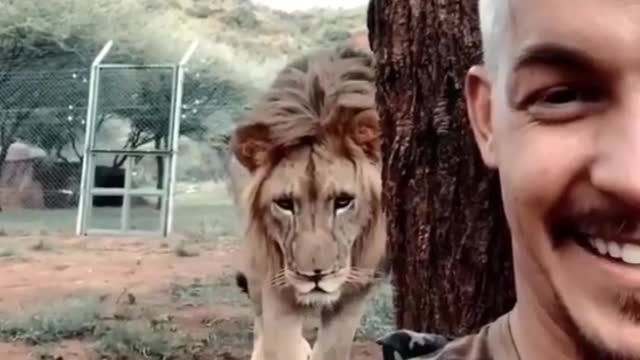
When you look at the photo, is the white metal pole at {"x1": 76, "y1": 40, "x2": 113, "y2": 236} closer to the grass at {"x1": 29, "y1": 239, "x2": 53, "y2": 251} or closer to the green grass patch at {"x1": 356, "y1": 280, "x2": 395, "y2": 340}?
the grass at {"x1": 29, "y1": 239, "x2": 53, "y2": 251}

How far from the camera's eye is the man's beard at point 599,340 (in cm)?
52

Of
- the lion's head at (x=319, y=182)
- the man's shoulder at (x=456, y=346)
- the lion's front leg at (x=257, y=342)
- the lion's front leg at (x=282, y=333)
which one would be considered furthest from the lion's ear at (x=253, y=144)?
the man's shoulder at (x=456, y=346)

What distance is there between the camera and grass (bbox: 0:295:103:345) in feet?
11.0

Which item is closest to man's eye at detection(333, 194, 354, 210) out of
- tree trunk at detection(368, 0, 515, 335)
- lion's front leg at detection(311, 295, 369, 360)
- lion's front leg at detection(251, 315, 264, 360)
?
lion's front leg at detection(311, 295, 369, 360)

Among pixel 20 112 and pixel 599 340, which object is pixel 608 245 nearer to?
pixel 599 340

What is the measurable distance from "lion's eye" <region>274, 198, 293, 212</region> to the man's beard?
2.31 metres

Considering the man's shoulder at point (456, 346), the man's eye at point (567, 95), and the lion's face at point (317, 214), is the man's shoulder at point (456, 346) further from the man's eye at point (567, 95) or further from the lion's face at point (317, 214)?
the lion's face at point (317, 214)

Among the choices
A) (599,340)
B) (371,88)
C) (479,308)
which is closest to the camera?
(599,340)

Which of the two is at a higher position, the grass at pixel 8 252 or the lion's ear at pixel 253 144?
the lion's ear at pixel 253 144

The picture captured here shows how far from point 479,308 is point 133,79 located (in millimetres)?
2409

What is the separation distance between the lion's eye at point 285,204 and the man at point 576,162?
7.51 ft

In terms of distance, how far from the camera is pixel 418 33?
1276mm

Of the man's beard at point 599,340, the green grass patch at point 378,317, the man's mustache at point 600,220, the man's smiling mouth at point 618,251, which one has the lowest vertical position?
the green grass patch at point 378,317

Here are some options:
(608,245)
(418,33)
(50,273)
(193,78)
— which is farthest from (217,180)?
(608,245)
